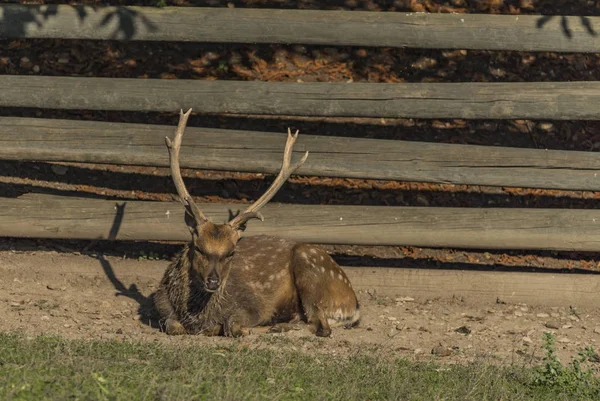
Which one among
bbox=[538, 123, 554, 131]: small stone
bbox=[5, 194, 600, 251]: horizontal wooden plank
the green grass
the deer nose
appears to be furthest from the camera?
bbox=[538, 123, 554, 131]: small stone

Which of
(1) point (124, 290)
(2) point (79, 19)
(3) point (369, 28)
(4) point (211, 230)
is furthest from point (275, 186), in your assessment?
(2) point (79, 19)

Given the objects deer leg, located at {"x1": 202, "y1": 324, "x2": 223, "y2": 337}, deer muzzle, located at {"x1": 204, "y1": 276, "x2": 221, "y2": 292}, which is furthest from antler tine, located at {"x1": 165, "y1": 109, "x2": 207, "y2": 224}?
deer leg, located at {"x1": 202, "y1": 324, "x2": 223, "y2": 337}

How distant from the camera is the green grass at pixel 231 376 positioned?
577cm

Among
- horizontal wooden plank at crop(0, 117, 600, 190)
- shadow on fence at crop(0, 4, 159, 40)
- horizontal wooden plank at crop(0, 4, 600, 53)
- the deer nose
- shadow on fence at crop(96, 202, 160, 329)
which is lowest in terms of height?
shadow on fence at crop(96, 202, 160, 329)

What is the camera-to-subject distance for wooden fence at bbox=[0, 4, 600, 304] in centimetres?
938

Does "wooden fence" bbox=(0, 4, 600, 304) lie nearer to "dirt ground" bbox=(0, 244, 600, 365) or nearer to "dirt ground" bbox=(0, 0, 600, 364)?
"dirt ground" bbox=(0, 244, 600, 365)

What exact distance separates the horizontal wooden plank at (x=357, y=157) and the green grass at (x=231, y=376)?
2.07 m

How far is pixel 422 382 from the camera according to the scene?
22.8ft

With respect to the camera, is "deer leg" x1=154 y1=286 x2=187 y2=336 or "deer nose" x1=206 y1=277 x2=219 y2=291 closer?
"deer nose" x1=206 y1=277 x2=219 y2=291

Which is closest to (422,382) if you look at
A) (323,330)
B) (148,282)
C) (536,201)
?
(323,330)

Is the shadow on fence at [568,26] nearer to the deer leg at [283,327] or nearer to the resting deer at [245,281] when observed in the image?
the resting deer at [245,281]

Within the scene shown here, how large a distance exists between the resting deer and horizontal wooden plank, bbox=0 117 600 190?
423 mm

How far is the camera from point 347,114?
9422 mm

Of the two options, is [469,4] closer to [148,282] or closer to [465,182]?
[465,182]
